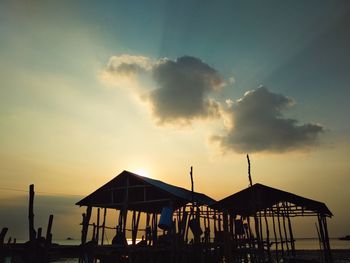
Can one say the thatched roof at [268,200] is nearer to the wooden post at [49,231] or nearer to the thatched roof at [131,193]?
the thatched roof at [131,193]

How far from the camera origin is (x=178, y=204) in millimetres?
22953

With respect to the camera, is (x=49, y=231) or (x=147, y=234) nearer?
(x=49, y=231)

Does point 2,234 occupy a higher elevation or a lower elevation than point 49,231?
lower

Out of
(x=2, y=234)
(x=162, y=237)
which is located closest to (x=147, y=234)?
(x=162, y=237)

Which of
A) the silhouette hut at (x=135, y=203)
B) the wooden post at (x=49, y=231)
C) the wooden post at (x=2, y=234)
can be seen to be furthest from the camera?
the silhouette hut at (x=135, y=203)

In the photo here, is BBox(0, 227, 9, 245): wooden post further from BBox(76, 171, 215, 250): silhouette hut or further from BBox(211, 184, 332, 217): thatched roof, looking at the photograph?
BBox(211, 184, 332, 217): thatched roof

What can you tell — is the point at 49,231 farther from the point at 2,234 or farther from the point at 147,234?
the point at 147,234

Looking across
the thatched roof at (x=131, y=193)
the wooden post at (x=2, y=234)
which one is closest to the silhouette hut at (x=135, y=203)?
the thatched roof at (x=131, y=193)

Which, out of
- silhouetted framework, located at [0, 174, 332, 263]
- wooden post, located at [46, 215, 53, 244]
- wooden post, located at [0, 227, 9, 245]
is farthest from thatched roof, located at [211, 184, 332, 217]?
wooden post, located at [0, 227, 9, 245]

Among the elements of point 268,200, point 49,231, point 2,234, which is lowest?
point 2,234

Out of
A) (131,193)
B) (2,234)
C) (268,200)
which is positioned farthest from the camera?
(131,193)

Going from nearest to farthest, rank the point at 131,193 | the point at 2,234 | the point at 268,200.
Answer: the point at 2,234, the point at 268,200, the point at 131,193

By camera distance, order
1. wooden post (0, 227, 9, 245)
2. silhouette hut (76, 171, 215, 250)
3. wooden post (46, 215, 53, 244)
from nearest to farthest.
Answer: wooden post (46, 215, 53, 244), wooden post (0, 227, 9, 245), silhouette hut (76, 171, 215, 250)

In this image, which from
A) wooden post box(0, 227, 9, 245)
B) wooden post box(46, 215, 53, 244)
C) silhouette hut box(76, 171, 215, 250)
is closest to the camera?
wooden post box(46, 215, 53, 244)
